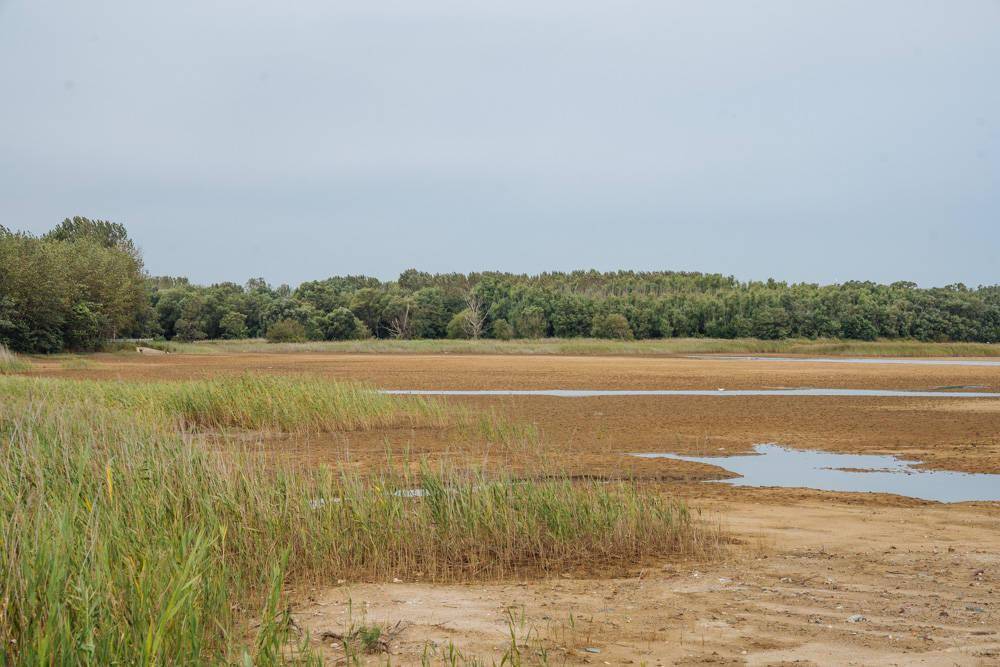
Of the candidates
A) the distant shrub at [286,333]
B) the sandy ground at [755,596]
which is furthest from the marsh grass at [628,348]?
the sandy ground at [755,596]

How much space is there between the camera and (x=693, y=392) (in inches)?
1257

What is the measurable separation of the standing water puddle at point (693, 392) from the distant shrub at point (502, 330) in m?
74.4

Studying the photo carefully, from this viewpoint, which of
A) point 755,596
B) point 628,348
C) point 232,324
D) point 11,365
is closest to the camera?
point 755,596

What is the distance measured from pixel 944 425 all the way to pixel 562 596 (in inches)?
679

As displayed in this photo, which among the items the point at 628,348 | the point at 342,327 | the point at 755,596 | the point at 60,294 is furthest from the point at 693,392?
the point at 342,327

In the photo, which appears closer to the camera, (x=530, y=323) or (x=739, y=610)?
(x=739, y=610)

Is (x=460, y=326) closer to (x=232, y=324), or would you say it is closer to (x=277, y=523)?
(x=232, y=324)

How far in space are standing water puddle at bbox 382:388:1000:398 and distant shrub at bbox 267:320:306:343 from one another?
68547mm

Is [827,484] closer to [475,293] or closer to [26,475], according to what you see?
[26,475]

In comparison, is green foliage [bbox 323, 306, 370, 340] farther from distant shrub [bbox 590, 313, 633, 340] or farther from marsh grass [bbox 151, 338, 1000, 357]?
distant shrub [bbox 590, 313, 633, 340]

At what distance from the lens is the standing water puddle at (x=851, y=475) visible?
13023 mm

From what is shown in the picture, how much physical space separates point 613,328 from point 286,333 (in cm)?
3443

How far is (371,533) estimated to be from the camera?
26.9 feet

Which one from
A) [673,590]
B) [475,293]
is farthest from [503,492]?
[475,293]
